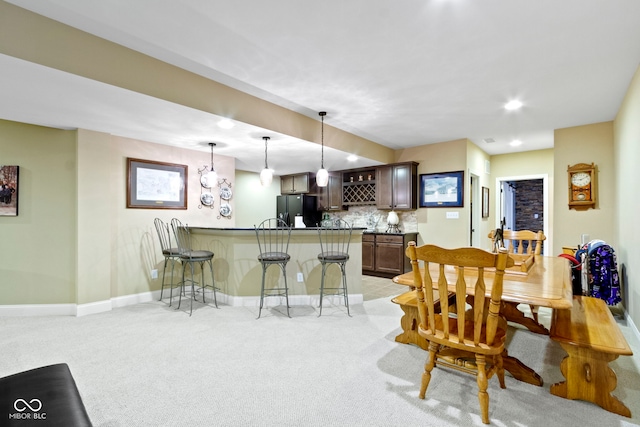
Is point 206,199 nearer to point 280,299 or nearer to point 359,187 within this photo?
point 280,299

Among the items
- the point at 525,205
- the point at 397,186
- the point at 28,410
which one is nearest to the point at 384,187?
the point at 397,186

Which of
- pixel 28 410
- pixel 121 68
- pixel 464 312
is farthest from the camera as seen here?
pixel 121 68

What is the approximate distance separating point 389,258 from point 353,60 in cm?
380

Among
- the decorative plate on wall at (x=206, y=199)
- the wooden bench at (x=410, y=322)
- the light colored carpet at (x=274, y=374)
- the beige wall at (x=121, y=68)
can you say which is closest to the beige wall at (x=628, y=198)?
the light colored carpet at (x=274, y=374)

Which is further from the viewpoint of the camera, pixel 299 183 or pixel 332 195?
pixel 299 183

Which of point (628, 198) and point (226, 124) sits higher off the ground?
point (226, 124)

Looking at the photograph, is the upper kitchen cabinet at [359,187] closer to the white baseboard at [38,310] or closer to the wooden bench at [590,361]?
the wooden bench at [590,361]

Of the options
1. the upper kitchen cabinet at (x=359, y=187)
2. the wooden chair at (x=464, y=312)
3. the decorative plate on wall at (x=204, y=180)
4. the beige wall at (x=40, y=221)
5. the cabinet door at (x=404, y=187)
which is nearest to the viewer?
the wooden chair at (x=464, y=312)

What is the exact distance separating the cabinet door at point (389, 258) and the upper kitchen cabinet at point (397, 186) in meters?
0.78

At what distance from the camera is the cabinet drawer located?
5.51m

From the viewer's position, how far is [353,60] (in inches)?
104

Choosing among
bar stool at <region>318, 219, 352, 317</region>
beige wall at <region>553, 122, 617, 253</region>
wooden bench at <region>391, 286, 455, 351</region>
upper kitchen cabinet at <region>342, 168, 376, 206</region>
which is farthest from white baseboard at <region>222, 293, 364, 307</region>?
beige wall at <region>553, 122, 617, 253</region>

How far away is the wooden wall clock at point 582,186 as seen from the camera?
437 centimetres

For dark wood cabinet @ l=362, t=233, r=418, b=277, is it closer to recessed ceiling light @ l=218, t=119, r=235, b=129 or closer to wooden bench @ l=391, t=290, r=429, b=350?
wooden bench @ l=391, t=290, r=429, b=350
